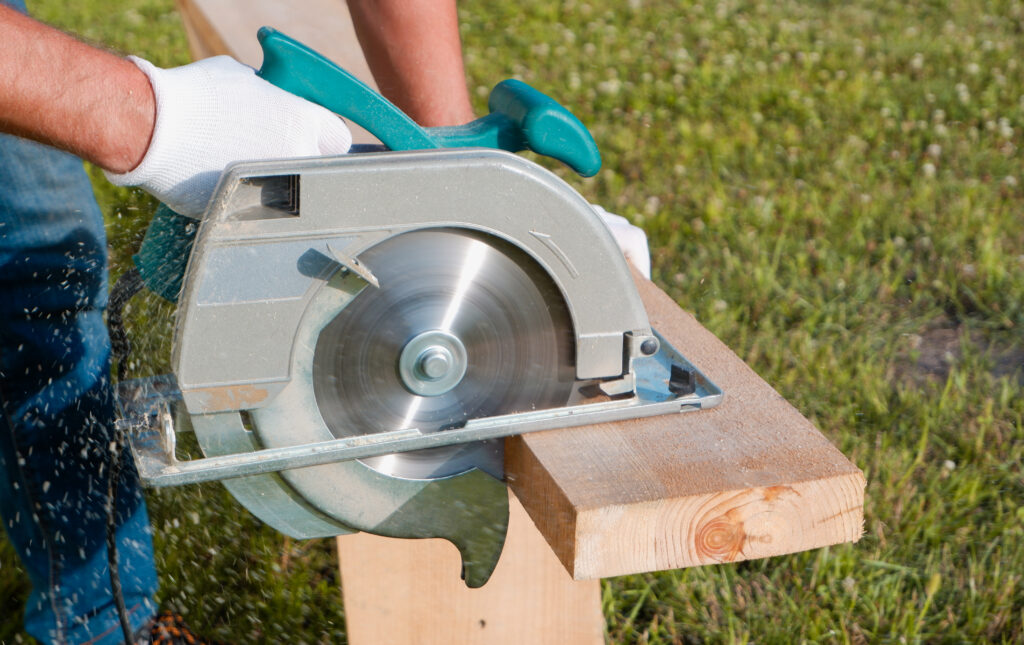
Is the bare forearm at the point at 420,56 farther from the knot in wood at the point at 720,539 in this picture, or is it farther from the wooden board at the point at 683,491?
the knot in wood at the point at 720,539

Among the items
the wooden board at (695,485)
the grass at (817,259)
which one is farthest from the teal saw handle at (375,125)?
the grass at (817,259)

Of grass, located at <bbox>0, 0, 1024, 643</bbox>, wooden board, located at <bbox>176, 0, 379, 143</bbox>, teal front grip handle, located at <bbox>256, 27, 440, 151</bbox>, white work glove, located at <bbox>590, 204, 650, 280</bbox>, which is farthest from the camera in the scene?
wooden board, located at <bbox>176, 0, 379, 143</bbox>

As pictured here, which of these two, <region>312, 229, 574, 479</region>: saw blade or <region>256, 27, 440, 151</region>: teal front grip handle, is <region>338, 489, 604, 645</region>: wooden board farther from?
<region>256, 27, 440, 151</region>: teal front grip handle

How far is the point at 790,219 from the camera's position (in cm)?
331

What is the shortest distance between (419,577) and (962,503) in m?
1.19

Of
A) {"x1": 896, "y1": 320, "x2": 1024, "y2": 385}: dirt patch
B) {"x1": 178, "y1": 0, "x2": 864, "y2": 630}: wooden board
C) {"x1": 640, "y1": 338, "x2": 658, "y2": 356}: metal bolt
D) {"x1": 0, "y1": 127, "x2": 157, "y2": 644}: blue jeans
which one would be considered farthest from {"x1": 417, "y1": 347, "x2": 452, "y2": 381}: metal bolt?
{"x1": 896, "y1": 320, "x2": 1024, "y2": 385}: dirt patch

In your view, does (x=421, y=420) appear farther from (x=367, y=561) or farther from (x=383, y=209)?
(x=367, y=561)

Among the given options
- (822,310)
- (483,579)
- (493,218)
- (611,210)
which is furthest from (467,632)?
(611,210)

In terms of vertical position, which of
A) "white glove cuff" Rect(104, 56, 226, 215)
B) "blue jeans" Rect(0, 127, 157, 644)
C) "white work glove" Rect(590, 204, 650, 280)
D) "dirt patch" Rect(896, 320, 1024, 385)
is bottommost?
"dirt patch" Rect(896, 320, 1024, 385)

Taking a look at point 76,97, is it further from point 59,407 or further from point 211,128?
point 59,407

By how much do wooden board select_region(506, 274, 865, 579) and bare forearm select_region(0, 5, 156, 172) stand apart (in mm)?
582

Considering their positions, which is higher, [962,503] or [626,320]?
[626,320]

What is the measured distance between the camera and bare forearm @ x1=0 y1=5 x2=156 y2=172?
1203 mm

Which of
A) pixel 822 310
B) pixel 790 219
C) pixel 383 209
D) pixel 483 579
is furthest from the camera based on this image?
pixel 790 219
